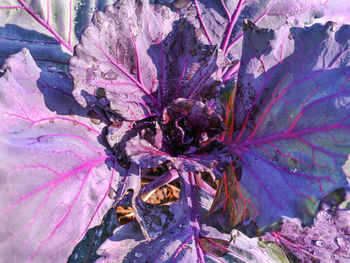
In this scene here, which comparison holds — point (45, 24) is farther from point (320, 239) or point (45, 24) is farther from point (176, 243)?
point (320, 239)

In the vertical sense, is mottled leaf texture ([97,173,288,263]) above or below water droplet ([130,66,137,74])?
below

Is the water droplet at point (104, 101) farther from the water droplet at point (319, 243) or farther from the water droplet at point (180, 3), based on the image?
the water droplet at point (319, 243)

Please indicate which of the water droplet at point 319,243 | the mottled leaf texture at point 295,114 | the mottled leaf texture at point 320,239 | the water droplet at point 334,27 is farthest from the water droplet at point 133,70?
the water droplet at point 319,243

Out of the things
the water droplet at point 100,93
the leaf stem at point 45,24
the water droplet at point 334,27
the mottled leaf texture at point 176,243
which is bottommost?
the mottled leaf texture at point 176,243

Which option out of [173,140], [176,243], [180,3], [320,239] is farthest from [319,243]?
[180,3]

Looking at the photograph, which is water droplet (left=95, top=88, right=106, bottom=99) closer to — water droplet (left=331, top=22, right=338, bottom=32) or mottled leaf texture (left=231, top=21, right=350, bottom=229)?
mottled leaf texture (left=231, top=21, right=350, bottom=229)

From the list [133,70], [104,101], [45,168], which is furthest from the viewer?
[133,70]

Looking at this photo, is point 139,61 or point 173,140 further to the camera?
point 173,140

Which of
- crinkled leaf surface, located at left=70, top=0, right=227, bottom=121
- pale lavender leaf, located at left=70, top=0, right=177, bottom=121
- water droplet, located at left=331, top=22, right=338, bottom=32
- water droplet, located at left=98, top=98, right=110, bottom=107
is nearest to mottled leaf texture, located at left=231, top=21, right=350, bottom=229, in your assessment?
water droplet, located at left=331, top=22, right=338, bottom=32
